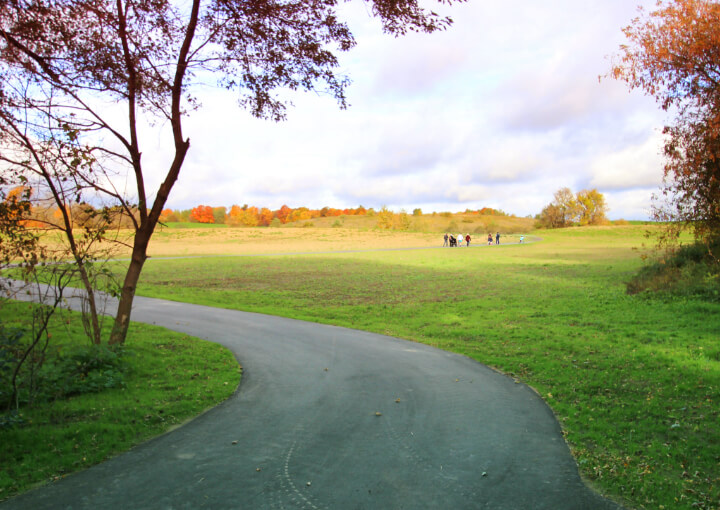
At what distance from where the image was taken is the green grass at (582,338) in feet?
17.7

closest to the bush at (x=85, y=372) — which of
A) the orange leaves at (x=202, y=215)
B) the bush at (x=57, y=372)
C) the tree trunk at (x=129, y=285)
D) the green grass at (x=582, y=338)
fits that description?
the bush at (x=57, y=372)

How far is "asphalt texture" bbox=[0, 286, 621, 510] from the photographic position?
444 cm

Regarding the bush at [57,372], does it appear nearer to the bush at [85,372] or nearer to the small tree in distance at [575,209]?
the bush at [85,372]

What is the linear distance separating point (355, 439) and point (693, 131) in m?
16.9

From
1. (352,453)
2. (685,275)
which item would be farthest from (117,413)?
(685,275)

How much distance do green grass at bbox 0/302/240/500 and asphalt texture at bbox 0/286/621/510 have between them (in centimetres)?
28

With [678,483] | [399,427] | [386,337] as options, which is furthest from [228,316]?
[678,483]

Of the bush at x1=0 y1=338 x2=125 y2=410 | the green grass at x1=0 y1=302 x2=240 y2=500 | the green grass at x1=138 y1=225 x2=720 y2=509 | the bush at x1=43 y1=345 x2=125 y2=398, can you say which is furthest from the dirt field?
the bush at x1=0 y1=338 x2=125 y2=410

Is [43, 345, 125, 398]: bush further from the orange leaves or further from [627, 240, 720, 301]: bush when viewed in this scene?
the orange leaves

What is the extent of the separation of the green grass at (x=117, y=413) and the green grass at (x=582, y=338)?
529 cm

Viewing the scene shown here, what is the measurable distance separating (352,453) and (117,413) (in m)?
3.44

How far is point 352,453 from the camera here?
538cm

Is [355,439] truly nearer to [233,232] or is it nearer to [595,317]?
[595,317]

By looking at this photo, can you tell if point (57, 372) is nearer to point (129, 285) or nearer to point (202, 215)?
point (129, 285)
